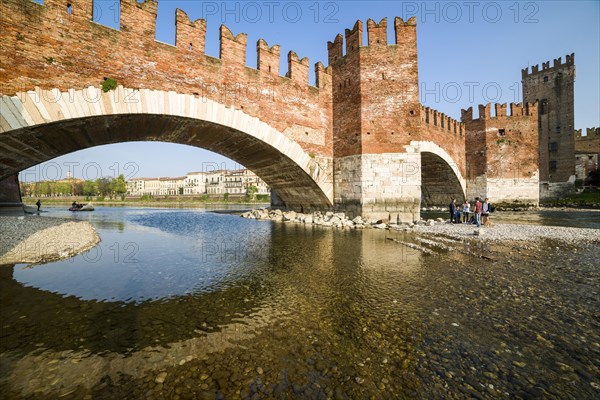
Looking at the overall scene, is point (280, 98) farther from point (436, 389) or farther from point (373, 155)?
point (436, 389)

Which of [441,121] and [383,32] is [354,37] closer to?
[383,32]

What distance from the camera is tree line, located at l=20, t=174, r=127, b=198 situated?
95081 mm

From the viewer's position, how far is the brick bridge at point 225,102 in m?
8.12

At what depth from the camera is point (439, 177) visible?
3002 cm

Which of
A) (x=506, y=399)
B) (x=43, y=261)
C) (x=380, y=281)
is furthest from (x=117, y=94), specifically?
(x=506, y=399)

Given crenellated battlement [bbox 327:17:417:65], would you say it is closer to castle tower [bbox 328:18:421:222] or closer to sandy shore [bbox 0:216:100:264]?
castle tower [bbox 328:18:421:222]

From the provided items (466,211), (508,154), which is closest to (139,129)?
(466,211)

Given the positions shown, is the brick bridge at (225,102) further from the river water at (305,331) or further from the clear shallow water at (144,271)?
the river water at (305,331)

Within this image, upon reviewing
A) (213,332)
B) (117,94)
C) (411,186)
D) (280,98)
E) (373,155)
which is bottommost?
(213,332)

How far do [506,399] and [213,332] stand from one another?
3.01 meters

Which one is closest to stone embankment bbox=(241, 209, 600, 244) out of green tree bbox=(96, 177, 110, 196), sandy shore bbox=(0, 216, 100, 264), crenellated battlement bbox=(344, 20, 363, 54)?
crenellated battlement bbox=(344, 20, 363, 54)

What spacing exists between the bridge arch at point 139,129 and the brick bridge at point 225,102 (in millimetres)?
42

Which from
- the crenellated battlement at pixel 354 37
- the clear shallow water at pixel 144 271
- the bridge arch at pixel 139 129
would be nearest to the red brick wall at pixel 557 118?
the crenellated battlement at pixel 354 37

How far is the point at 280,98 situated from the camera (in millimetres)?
14359
